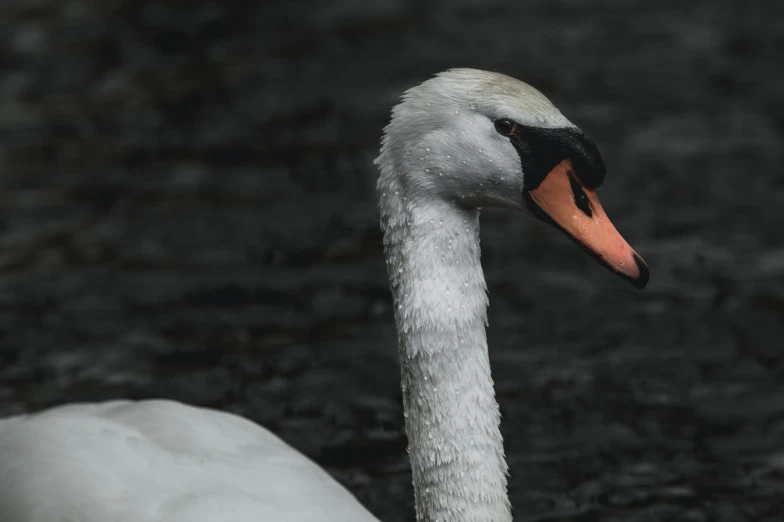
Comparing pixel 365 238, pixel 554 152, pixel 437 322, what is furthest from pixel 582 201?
pixel 365 238

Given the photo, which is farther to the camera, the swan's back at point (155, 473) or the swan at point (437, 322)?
the swan's back at point (155, 473)

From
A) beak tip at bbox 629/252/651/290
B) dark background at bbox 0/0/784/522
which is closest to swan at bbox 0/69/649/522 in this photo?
beak tip at bbox 629/252/651/290

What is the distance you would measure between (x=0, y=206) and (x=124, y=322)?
1.43 metres

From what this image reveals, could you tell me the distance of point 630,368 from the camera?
602 centimetres

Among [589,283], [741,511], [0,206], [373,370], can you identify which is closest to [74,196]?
[0,206]

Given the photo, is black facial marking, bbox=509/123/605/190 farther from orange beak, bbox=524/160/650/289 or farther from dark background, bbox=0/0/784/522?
dark background, bbox=0/0/784/522

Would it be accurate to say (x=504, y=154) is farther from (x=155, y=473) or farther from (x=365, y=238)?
(x=365, y=238)

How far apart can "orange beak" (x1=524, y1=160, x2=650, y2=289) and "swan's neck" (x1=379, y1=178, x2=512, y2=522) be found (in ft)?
0.75

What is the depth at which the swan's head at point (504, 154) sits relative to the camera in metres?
3.53

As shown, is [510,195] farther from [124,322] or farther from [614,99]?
[614,99]

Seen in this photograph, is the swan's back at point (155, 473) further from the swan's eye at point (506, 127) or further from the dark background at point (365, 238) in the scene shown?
the swan's eye at point (506, 127)

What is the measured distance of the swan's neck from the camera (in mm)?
3646

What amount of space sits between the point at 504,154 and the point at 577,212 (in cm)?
25

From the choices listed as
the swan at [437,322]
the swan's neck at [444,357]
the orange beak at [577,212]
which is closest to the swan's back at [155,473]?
the swan at [437,322]
